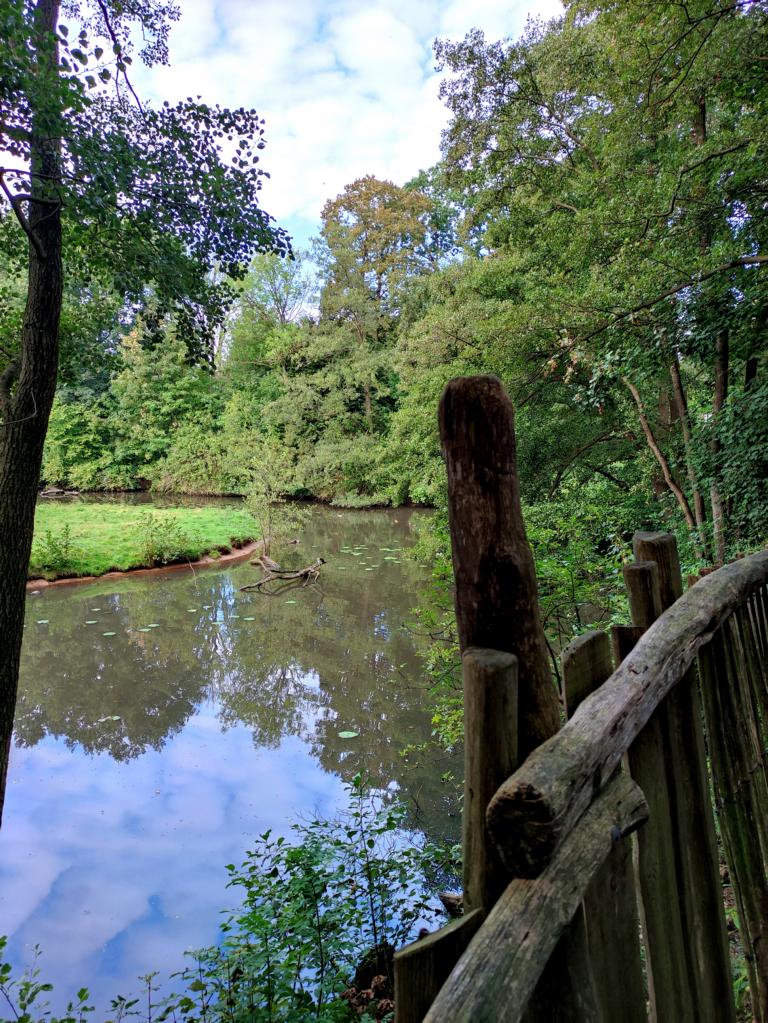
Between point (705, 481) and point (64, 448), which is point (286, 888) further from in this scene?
point (64, 448)

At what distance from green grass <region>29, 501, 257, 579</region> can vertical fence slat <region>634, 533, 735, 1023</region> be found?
12.5 meters

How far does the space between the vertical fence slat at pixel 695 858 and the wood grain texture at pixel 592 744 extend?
5.1 inches

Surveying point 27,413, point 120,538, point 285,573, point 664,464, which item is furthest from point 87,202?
point 120,538

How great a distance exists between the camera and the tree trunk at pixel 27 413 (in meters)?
3.63

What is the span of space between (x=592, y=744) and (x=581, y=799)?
0.25ft

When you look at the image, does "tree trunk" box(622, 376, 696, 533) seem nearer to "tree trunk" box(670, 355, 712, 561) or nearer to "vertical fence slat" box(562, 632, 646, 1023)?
"tree trunk" box(670, 355, 712, 561)

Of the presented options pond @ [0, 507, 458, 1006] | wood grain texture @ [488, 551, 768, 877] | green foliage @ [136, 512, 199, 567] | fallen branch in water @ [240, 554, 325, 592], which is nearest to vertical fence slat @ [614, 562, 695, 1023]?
wood grain texture @ [488, 551, 768, 877]

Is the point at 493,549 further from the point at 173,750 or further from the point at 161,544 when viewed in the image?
the point at 161,544

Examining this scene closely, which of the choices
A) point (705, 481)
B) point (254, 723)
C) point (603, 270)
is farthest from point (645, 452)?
point (254, 723)

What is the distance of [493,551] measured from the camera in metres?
0.93

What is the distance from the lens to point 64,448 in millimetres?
25500

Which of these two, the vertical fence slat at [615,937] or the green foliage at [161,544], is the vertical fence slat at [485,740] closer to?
the vertical fence slat at [615,937]

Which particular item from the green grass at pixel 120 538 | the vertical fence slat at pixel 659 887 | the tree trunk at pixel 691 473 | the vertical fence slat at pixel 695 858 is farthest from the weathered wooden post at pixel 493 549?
the green grass at pixel 120 538

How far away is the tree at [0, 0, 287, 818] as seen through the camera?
3057 millimetres
